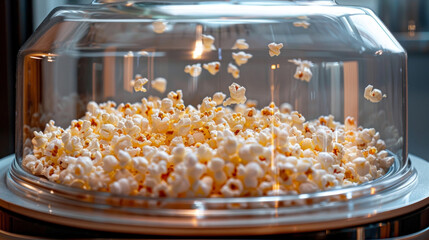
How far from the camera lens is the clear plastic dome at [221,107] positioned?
603 millimetres

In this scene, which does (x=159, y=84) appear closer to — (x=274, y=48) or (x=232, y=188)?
(x=274, y=48)

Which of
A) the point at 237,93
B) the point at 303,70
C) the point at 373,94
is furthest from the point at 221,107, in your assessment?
the point at 373,94

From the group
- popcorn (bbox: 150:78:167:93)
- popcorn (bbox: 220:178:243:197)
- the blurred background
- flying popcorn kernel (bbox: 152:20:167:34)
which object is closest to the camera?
Answer: popcorn (bbox: 220:178:243:197)

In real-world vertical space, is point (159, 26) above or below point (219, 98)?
above

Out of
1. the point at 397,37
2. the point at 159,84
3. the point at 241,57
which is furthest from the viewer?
the point at 397,37

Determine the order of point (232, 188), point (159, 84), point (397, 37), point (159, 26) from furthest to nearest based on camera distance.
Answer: point (397, 37)
point (159, 84)
point (159, 26)
point (232, 188)

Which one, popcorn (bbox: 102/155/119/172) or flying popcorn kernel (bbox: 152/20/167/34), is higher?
flying popcorn kernel (bbox: 152/20/167/34)

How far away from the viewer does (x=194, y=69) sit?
928 millimetres

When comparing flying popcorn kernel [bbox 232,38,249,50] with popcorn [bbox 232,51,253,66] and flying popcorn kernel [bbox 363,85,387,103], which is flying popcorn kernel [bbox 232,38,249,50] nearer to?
popcorn [bbox 232,51,253,66]

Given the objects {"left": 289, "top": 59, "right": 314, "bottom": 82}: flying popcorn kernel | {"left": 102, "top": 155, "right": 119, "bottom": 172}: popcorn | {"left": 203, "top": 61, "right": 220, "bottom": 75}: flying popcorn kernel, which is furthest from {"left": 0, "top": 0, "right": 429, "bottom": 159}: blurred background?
{"left": 102, "top": 155, "right": 119, "bottom": 172}: popcorn

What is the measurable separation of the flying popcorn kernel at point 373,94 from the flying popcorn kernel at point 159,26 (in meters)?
0.34

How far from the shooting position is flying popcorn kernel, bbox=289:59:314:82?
0.80 m

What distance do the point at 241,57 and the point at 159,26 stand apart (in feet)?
0.54

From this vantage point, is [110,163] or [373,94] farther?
[373,94]
